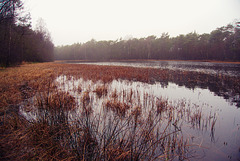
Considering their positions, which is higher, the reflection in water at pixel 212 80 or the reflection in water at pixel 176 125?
the reflection in water at pixel 212 80

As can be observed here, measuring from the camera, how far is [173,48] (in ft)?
214

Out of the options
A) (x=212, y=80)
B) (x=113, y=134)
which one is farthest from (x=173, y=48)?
(x=113, y=134)

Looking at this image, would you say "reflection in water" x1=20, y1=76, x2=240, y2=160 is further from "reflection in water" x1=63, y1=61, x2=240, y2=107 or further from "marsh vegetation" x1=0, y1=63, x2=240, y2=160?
"reflection in water" x1=63, y1=61, x2=240, y2=107

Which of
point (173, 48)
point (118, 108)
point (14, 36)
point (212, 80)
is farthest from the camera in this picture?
point (173, 48)

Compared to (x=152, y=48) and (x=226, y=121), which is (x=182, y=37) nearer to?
(x=152, y=48)

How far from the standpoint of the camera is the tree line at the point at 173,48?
4566 cm

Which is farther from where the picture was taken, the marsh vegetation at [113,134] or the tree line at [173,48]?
the tree line at [173,48]

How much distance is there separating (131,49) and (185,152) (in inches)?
3226

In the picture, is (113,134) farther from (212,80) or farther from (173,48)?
(173,48)

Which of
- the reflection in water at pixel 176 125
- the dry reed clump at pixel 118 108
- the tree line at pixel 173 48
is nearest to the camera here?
the reflection in water at pixel 176 125

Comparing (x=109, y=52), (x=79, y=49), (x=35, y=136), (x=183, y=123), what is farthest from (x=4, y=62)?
(x=79, y=49)

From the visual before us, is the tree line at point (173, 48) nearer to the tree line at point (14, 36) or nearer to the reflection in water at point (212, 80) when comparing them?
the reflection in water at point (212, 80)

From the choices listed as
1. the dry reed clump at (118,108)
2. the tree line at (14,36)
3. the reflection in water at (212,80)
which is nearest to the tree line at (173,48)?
the reflection in water at (212,80)

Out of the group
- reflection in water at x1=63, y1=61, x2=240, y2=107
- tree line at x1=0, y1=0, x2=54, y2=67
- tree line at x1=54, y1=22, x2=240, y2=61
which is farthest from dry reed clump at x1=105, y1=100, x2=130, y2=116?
tree line at x1=54, y1=22, x2=240, y2=61
